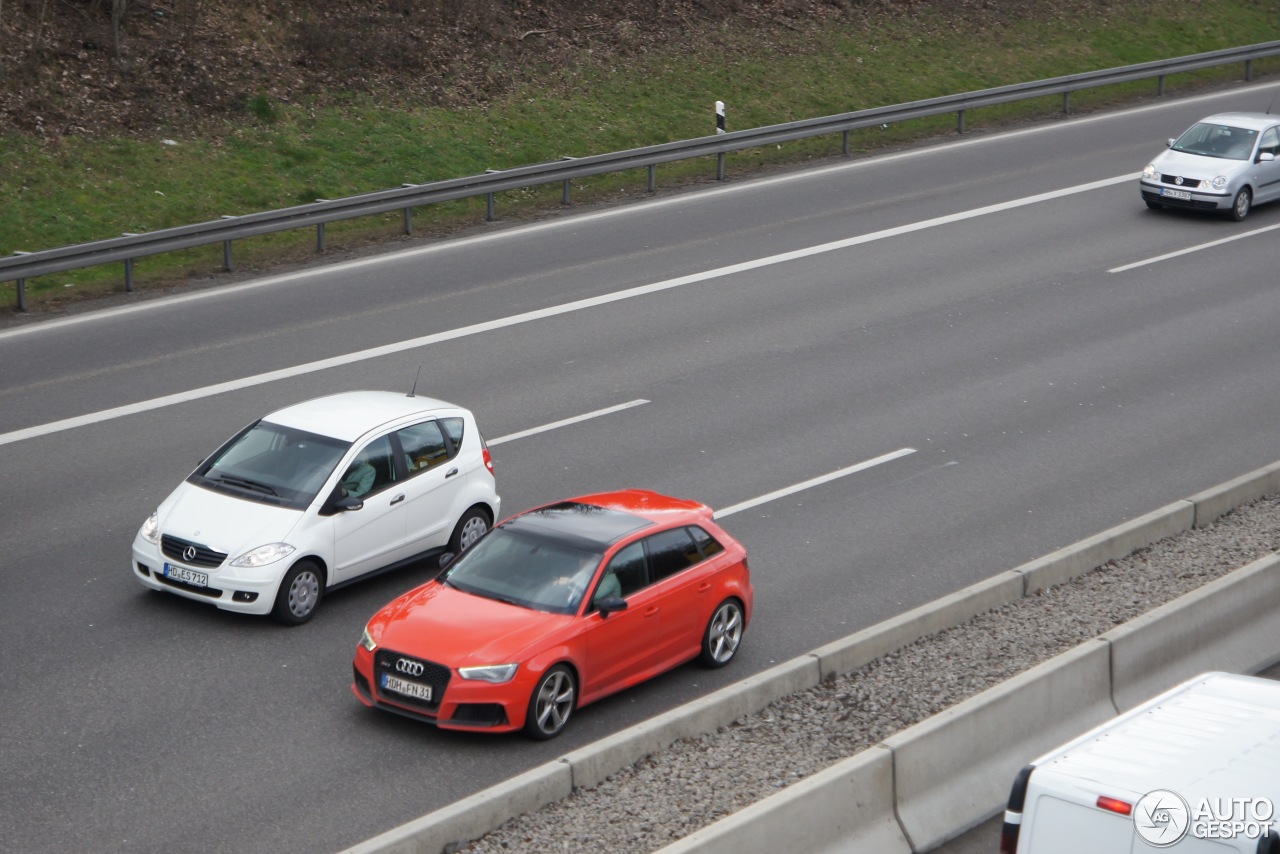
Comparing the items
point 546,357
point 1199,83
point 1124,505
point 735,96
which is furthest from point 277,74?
point 1199,83

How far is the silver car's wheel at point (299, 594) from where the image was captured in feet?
38.0

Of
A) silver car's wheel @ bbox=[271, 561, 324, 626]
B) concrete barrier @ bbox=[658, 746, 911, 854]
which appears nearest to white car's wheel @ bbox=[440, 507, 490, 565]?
silver car's wheel @ bbox=[271, 561, 324, 626]

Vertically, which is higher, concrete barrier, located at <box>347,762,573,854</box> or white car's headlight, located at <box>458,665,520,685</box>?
concrete barrier, located at <box>347,762,573,854</box>

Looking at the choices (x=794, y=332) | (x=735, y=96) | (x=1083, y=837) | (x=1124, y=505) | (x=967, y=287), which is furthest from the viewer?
(x=735, y=96)

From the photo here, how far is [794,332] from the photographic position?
63.3 ft

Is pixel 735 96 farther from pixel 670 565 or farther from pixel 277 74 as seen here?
pixel 670 565

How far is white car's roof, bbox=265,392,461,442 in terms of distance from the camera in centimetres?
1256

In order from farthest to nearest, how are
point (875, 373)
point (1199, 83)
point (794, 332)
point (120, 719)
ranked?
1. point (1199, 83)
2. point (794, 332)
3. point (875, 373)
4. point (120, 719)

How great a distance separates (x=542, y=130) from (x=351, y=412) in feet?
50.7

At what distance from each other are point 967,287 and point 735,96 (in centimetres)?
1046

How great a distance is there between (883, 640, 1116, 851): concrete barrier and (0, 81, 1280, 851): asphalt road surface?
2.47 metres

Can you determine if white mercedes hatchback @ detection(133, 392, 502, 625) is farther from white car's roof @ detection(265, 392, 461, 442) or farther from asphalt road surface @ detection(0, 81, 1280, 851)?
asphalt road surface @ detection(0, 81, 1280, 851)

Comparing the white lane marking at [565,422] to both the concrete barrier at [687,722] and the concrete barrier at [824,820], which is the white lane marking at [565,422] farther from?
the concrete barrier at [824,820]

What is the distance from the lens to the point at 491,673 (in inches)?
389
